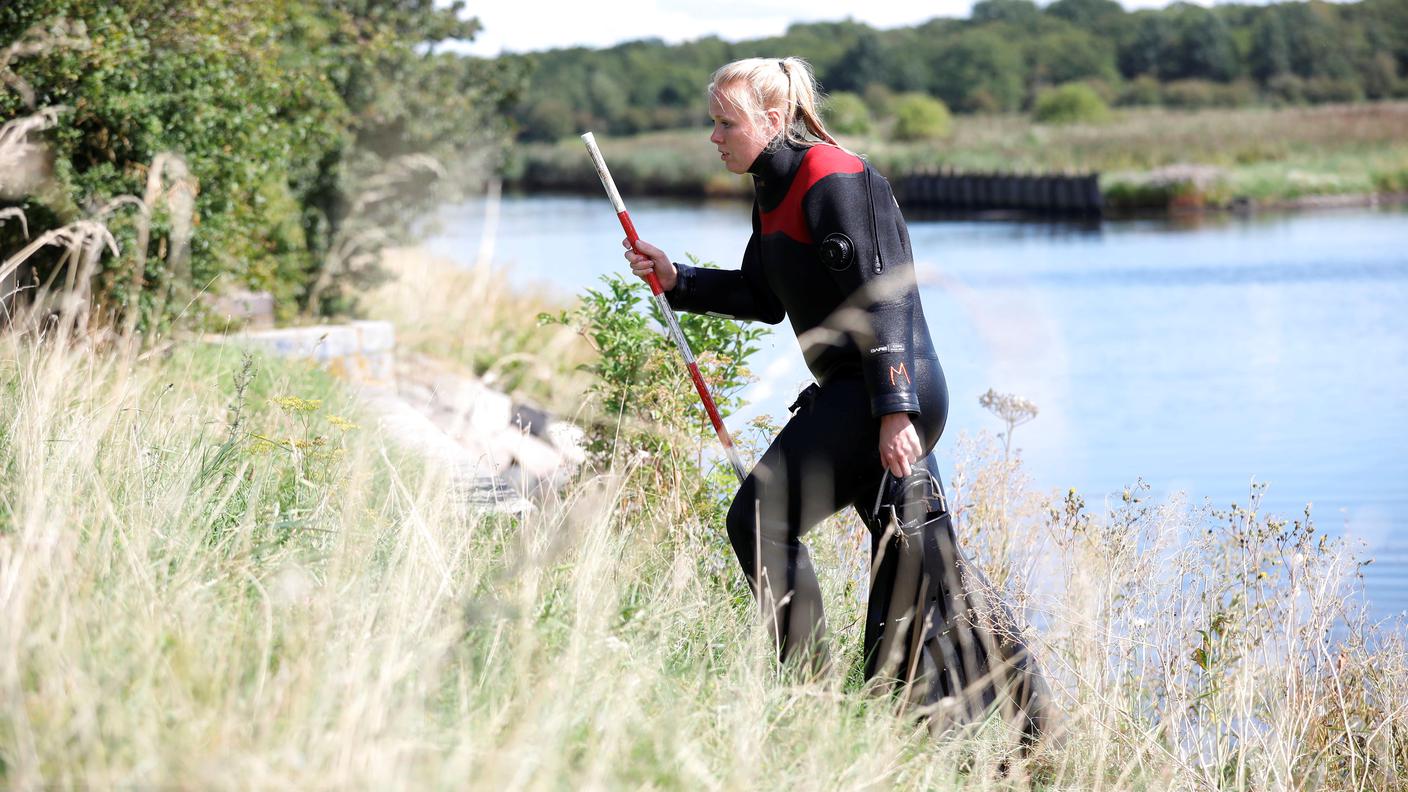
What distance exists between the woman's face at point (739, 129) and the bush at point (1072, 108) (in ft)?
205

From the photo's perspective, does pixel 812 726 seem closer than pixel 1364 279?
Answer: Yes

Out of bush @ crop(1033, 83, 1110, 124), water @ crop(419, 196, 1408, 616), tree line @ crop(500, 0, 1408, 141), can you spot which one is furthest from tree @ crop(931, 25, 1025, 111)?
water @ crop(419, 196, 1408, 616)

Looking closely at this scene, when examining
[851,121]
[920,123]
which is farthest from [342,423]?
[851,121]

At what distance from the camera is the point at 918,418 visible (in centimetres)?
359

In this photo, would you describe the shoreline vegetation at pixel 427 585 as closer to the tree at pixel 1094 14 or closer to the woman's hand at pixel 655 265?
the woman's hand at pixel 655 265

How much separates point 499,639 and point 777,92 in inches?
61.6

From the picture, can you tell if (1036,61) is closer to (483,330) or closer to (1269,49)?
(1269,49)

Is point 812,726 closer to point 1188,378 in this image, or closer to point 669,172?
point 1188,378

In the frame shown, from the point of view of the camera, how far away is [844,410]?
362 centimetres

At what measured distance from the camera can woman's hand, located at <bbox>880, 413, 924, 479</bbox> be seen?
138 inches

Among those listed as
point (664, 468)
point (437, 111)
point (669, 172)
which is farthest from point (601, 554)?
point (669, 172)

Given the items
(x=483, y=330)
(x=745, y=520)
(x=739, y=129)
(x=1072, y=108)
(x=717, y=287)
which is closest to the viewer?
(x=745, y=520)

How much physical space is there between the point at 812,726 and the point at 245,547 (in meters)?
1.36

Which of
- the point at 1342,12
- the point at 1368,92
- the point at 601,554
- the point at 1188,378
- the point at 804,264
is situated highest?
the point at 1342,12
